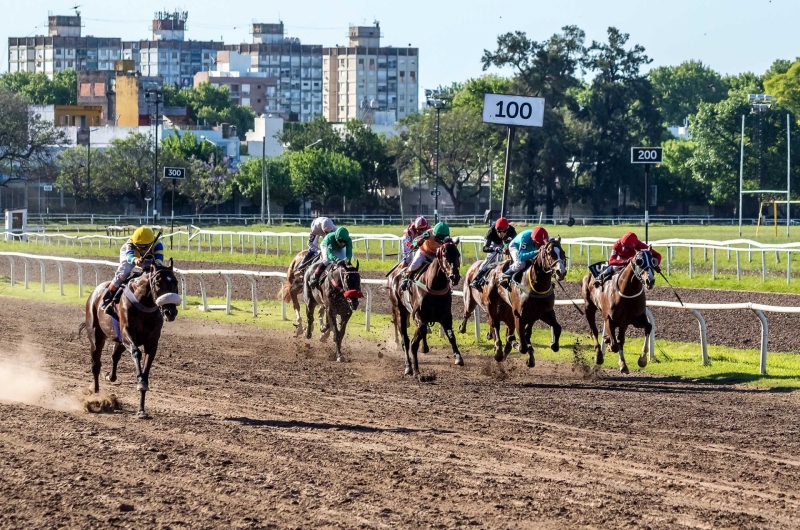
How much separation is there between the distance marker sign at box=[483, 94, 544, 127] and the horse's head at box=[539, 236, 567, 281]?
14.4 feet

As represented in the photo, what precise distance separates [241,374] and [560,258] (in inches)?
151

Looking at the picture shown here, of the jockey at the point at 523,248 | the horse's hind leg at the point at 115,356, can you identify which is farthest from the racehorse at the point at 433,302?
the horse's hind leg at the point at 115,356

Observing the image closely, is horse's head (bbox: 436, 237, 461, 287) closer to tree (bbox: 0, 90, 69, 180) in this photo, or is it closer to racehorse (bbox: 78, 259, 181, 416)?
racehorse (bbox: 78, 259, 181, 416)

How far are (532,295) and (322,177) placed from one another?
219 feet

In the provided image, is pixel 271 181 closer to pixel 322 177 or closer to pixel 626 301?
pixel 322 177

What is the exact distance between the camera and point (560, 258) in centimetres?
1343

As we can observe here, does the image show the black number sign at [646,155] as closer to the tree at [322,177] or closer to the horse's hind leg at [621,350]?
the horse's hind leg at [621,350]

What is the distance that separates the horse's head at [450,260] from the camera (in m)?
13.3

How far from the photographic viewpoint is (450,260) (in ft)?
43.9

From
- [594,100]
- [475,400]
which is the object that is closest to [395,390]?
[475,400]

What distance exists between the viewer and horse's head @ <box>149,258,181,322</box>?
10320 millimetres

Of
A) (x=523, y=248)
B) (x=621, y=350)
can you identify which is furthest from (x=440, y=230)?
(x=621, y=350)

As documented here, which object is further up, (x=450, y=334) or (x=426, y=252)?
(x=426, y=252)

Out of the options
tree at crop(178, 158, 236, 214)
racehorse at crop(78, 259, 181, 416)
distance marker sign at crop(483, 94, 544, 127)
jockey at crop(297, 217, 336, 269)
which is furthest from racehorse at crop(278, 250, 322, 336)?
tree at crop(178, 158, 236, 214)
